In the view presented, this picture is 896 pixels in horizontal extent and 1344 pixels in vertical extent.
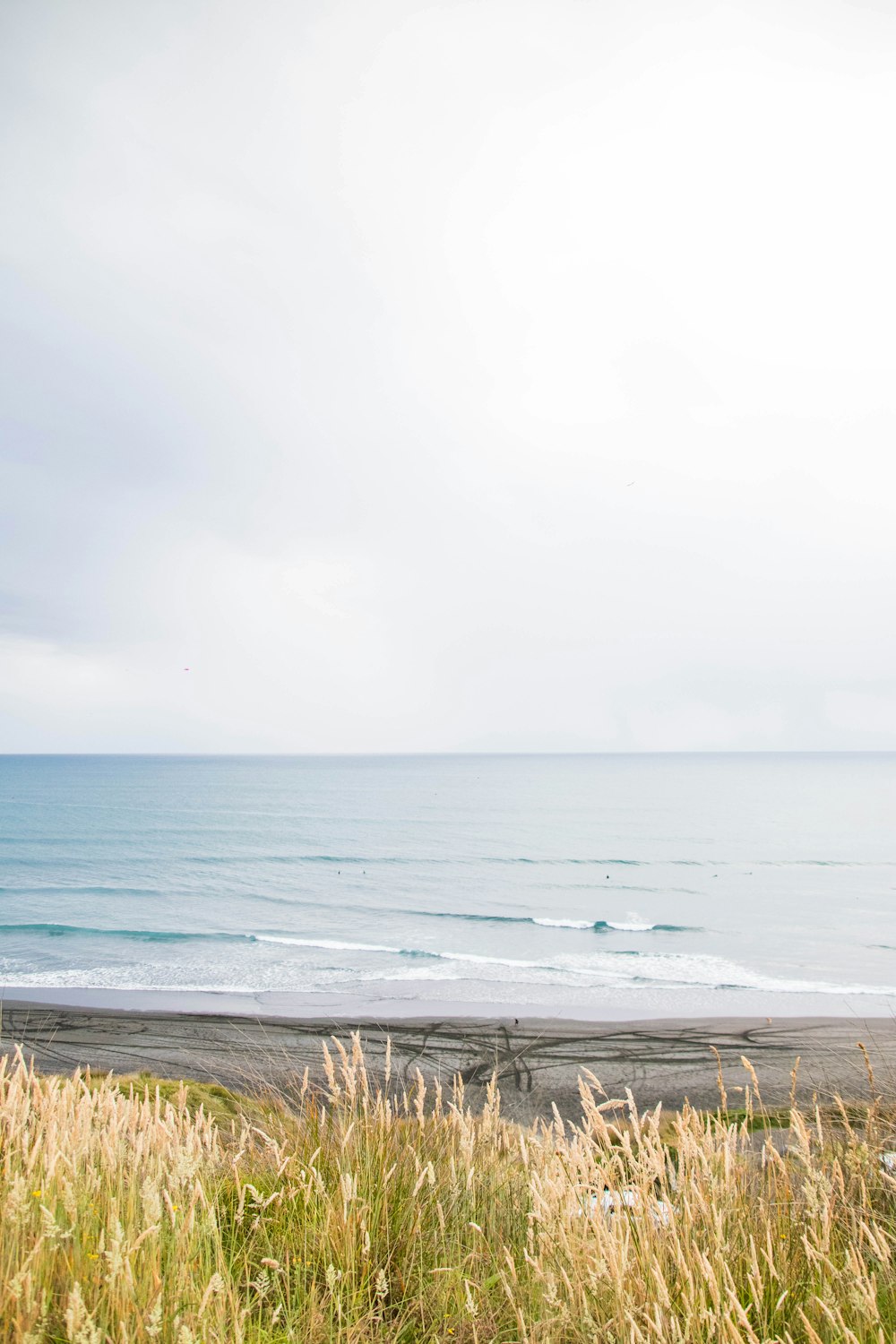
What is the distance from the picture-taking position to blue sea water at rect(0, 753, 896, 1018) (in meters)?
19.5

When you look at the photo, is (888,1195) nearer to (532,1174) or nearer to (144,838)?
(532,1174)

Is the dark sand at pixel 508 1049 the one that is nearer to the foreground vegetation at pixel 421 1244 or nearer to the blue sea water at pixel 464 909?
the blue sea water at pixel 464 909

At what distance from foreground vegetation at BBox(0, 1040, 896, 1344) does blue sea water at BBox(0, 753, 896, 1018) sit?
48.2 feet

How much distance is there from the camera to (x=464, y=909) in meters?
28.6

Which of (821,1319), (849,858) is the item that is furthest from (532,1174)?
(849,858)

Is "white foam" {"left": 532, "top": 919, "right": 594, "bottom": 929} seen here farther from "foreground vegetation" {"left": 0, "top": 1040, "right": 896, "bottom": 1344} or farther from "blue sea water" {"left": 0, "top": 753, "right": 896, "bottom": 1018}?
"foreground vegetation" {"left": 0, "top": 1040, "right": 896, "bottom": 1344}

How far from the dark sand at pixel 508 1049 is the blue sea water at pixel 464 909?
6.12ft

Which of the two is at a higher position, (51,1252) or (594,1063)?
(51,1252)

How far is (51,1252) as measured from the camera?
231cm

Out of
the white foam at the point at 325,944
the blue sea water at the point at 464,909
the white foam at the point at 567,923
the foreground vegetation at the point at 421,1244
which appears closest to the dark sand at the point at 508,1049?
the blue sea water at the point at 464,909

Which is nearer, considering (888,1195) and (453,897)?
(888,1195)

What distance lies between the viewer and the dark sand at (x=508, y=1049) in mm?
12234

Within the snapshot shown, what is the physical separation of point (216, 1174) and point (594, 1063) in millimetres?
11448

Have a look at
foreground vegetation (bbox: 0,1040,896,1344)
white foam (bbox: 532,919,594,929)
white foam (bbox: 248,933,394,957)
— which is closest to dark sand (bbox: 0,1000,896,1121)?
white foam (bbox: 248,933,394,957)
